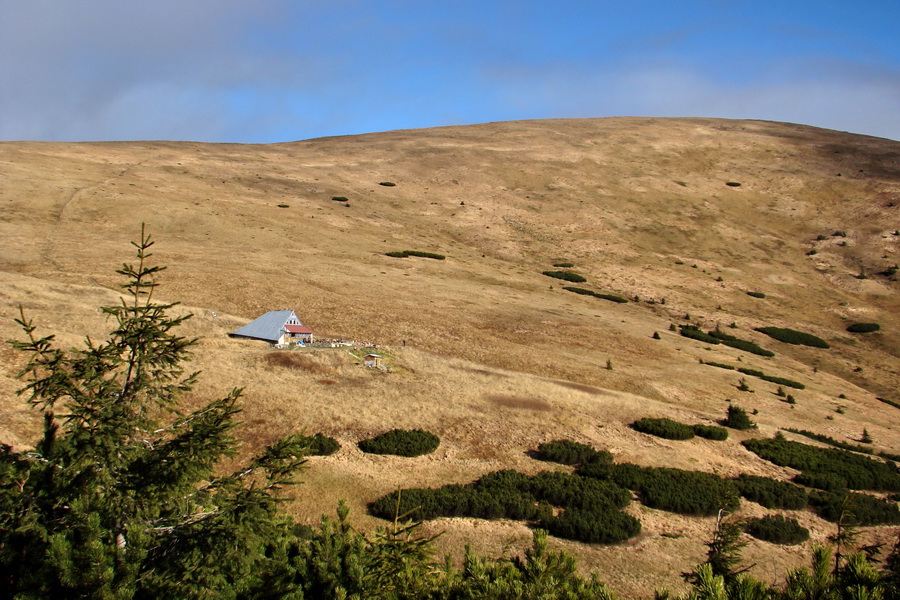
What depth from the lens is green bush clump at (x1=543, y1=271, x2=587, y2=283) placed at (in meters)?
61.7

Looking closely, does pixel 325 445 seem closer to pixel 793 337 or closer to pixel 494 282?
pixel 494 282

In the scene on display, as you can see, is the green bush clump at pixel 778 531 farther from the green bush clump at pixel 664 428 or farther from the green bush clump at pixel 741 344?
the green bush clump at pixel 741 344

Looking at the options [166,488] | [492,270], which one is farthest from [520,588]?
[492,270]

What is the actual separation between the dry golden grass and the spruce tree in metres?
4.54

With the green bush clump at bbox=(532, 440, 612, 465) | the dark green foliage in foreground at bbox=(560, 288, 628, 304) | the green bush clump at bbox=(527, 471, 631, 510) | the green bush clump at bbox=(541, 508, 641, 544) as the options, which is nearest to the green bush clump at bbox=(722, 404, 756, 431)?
the green bush clump at bbox=(532, 440, 612, 465)

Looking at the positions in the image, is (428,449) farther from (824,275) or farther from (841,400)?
(824,275)

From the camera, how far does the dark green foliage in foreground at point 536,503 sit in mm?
18641

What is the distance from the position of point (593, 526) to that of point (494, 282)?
37.4 meters

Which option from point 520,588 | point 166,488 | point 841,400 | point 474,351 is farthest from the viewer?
point 841,400

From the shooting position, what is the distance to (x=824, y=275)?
7162 centimetres

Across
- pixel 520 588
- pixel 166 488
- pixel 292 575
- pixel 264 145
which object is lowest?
pixel 292 575

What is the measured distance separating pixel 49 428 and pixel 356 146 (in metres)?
109

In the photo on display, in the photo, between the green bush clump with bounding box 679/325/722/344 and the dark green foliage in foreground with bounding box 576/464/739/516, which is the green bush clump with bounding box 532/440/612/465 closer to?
the dark green foliage in foreground with bounding box 576/464/739/516

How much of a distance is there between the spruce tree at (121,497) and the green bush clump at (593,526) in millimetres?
11524
